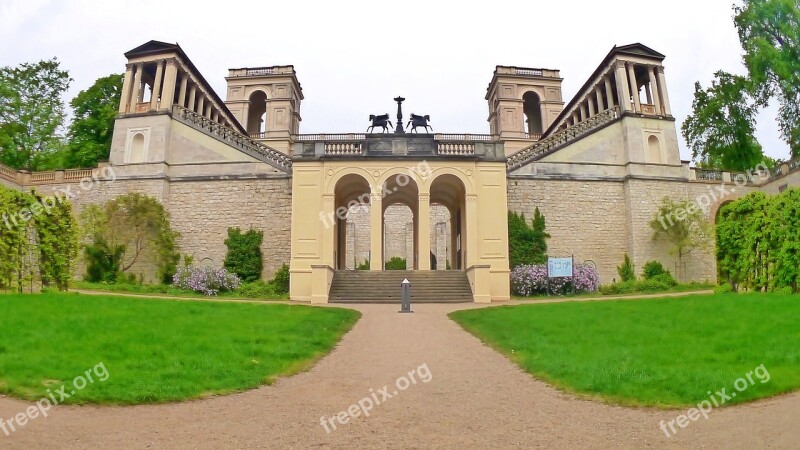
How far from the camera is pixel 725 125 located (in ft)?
126

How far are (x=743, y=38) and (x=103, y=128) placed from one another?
4337 cm

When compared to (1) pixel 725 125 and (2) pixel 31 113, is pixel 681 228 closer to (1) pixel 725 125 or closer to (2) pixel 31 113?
(1) pixel 725 125

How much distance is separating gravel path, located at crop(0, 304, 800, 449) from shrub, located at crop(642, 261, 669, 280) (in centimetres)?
2539

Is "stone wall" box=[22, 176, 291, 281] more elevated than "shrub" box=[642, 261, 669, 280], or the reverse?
"stone wall" box=[22, 176, 291, 281]

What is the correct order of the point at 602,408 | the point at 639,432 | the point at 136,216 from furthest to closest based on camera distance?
the point at 136,216 → the point at 602,408 → the point at 639,432

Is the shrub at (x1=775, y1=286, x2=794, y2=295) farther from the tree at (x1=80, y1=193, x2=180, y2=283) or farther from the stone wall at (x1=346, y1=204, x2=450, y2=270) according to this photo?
the stone wall at (x1=346, y1=204, x2=450, y2=270)

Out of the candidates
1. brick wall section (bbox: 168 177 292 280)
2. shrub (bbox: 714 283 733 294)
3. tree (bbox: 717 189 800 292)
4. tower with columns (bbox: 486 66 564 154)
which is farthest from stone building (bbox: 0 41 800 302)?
tower with columns (bbox: 486 66 564 154)

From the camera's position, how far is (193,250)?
32312 mm

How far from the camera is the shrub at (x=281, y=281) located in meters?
28.6

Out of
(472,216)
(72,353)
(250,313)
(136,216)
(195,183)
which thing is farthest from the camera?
(195,183)

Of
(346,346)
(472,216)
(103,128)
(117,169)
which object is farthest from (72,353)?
(103,128)

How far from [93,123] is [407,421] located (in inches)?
1647

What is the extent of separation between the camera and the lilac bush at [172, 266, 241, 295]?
92.2ft

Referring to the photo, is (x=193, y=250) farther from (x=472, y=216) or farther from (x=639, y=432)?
(x=639, y=432)
